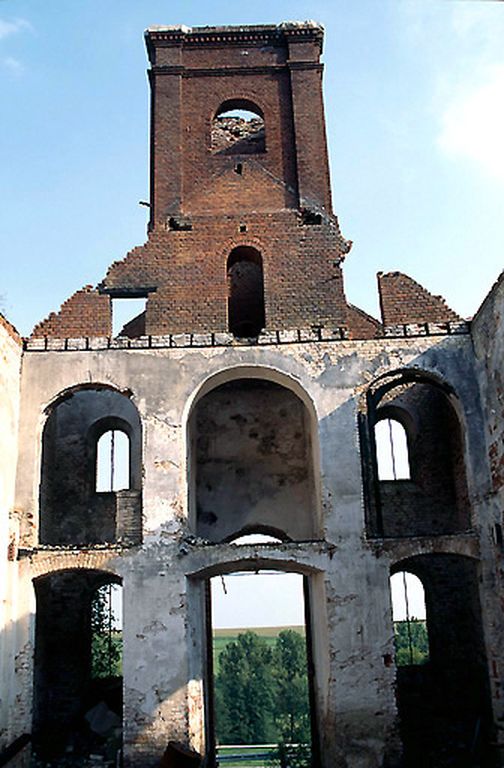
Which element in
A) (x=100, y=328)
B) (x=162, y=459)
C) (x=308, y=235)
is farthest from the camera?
(x=308, y=235)

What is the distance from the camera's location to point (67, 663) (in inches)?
595

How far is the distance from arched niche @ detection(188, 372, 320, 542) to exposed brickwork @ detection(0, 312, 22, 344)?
147 inches

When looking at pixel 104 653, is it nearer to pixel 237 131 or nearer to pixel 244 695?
pixel 237 131

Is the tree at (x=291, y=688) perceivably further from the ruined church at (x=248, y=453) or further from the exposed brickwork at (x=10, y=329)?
the exposed brickwork at (x=10, y=329)

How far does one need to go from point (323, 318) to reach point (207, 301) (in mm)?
2063

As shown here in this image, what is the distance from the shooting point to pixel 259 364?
13.3 metres

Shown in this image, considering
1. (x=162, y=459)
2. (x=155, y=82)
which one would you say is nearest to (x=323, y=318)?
(x=162, y=459)

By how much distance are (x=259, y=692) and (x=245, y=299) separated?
127 ft

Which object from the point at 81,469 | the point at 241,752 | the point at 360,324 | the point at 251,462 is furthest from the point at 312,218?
the point at 241,752

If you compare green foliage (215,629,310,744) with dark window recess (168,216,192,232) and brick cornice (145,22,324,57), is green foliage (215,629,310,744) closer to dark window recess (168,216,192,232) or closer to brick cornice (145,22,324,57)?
dark window recess (168,216,192,232)

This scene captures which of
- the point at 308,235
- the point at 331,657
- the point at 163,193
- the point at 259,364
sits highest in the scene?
the point at 163,193

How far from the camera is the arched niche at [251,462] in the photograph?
15.6 m

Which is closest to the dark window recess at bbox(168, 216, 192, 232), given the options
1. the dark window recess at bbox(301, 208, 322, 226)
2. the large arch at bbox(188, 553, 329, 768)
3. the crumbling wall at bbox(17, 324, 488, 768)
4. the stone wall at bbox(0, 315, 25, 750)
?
the dark window recess at bbox(301, 208, 322, 226)

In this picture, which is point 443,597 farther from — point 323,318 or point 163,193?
point 163,193
